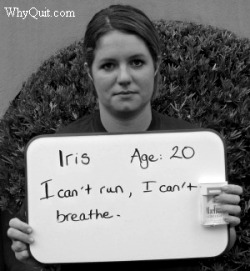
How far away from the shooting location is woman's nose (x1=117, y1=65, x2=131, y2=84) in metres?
1.62

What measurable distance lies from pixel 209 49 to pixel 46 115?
955mm

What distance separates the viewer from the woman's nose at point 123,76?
1.62 m

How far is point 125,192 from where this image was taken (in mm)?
1766

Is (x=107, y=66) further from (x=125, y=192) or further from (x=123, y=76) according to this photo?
(x=125, y=192)

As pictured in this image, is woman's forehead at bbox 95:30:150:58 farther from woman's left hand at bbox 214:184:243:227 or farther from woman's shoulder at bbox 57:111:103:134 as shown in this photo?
woman's left hand at bbox 214:184:243:227

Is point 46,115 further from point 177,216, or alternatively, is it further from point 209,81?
point 177,216

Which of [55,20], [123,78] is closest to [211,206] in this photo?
[123,78]

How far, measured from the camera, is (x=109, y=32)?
167 cm

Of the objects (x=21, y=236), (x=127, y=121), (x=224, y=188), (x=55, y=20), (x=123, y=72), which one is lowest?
(x=21, y=236)

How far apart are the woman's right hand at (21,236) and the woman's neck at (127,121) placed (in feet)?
1.38

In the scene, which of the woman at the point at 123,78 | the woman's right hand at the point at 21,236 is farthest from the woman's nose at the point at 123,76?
the woman's right hand at the point at 21,236

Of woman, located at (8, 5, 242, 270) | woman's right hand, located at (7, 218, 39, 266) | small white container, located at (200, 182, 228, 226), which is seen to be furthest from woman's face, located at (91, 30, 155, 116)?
woman's right hand, located at (7, 218, 39, 266)

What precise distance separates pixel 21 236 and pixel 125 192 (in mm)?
358

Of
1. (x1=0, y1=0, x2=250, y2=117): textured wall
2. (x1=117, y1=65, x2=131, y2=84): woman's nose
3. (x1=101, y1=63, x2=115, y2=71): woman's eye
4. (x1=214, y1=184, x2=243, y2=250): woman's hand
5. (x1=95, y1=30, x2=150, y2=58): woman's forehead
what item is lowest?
(x1=214, y1=184, x2=243, y2=250): woman's hand
